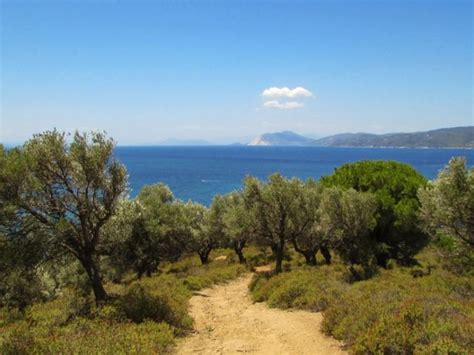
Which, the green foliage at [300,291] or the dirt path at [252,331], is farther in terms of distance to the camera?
the green foliage at [300,291]

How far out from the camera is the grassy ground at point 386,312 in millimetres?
10977

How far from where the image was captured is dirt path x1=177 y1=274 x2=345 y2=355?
14047mm

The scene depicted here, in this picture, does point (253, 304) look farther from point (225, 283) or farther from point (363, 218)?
point (363, 218)

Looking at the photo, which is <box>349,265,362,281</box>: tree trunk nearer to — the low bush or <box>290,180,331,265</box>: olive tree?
<box>290,180,331,265</box>: olive tree

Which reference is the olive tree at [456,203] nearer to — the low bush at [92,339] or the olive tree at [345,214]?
the olive tree at [345,214]

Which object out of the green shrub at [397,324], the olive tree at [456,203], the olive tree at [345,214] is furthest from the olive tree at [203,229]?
the green shrub at [397,324]

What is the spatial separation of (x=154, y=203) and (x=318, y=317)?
72.0ft

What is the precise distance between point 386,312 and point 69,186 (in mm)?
14346

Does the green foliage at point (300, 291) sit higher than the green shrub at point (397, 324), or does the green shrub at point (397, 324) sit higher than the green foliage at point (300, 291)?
the green shrub at point (397, 324)

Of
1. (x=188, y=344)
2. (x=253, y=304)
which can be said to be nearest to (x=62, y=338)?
(x=188, y=344)

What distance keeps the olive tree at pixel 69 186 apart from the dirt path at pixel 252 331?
597cm

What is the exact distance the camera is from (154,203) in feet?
119

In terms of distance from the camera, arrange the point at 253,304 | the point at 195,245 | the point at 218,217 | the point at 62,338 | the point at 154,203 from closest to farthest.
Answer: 1. the point at 62,338
2. the point at 253,304
3. the point at 154,203
4. the point at 195,245
5. the point at 218,217

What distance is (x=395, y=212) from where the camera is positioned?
35.5 m
